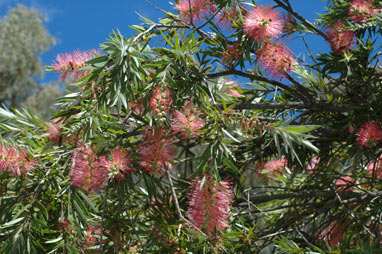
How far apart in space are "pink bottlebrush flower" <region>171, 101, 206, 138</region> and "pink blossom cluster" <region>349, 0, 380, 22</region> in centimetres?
71

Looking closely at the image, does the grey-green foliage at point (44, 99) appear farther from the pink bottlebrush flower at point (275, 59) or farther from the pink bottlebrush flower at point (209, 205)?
the pink bottlebrush flower at point (209, 205)

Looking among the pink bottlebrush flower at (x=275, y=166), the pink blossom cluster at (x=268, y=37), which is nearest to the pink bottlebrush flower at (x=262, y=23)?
the pink blossom cluster at (x=268, y=37)

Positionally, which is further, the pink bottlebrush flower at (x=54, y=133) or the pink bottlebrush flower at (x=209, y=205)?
the pink bottlebrush flower at (x=54, y=133)

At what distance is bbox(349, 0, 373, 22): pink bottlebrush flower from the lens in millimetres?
1608

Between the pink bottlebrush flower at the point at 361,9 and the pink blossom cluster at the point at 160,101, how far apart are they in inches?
30.3

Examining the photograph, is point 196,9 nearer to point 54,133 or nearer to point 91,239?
point 54,133

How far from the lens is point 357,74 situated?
1.79 metres

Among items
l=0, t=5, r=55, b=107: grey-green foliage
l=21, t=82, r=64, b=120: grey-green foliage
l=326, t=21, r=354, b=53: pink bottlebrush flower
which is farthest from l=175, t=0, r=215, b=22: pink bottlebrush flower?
l=0, t=5, r=55, b=107: grey-green foliage

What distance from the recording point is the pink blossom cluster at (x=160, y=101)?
1.13 m

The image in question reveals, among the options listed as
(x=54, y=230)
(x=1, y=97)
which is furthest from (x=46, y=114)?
(x=54, y=230)

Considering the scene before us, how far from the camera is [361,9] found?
161cm

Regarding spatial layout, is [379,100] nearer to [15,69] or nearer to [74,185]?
[74,185]

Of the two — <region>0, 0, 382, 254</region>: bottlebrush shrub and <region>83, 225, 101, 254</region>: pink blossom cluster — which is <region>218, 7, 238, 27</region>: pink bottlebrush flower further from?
<region>83, 225, 101, 254</region>: pink blossom cluster

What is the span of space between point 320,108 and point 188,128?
67 centimetres
